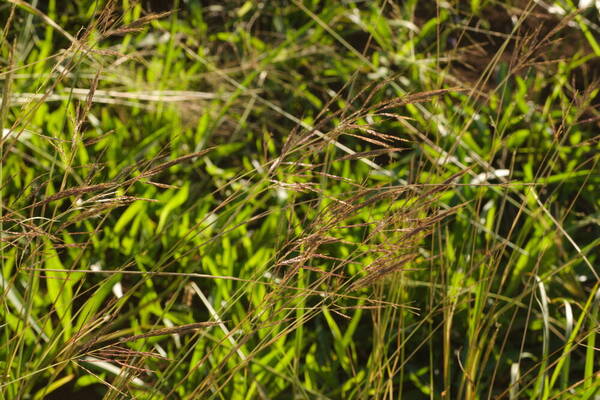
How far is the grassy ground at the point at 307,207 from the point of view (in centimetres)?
111

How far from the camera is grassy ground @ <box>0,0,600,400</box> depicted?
111 centimetres

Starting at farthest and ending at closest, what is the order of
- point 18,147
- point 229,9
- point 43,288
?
point 229,9, point 18,147, point 43,288

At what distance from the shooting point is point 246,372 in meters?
1.33

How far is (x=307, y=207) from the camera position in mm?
1831

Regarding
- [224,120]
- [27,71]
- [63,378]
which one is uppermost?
[27,71]

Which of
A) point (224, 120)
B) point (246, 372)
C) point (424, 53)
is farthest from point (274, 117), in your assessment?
point (246, 372)

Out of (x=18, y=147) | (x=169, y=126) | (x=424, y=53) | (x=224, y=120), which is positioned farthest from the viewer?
(x=424, y=53)

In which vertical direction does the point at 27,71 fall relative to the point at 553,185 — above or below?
above

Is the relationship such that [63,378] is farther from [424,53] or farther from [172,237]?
[424,53]

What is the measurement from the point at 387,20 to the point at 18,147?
1.39 m

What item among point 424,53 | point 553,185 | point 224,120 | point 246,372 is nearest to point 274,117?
point 224,120

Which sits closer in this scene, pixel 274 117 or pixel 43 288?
pixel 43 288

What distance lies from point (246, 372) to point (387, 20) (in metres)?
1.67

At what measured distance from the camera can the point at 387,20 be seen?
2.61 metres
